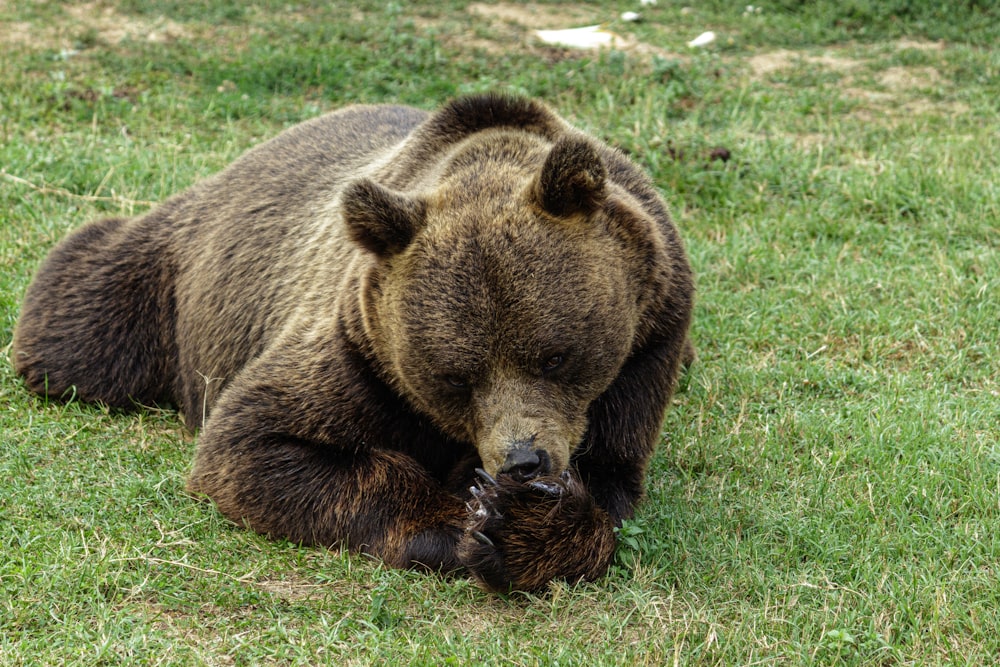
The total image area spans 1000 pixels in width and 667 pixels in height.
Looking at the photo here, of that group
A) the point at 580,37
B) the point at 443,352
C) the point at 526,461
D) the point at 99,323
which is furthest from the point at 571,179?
the point at 580,37

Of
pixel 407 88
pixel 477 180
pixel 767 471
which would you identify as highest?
pixel 477 180

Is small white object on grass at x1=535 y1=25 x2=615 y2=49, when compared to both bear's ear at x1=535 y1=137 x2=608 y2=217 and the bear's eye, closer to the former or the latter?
bear's ear at x1=535 y1=137 x2=608 y2=217

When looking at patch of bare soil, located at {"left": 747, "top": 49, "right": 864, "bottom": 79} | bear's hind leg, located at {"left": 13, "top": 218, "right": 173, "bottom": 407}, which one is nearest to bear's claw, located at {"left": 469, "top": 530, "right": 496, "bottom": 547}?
bear's hind leg, located at {"left": 13, "top": 218, "right": 173, "bottom": 407}

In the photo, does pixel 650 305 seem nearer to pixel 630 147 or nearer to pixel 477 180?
pixel 477 180

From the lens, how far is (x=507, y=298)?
432cm

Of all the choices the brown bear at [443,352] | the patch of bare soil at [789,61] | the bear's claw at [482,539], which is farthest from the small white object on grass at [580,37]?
the bear's claw at [482,539]

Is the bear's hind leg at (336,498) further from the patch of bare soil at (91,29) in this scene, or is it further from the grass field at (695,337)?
the patch of bare soil at (91,29)

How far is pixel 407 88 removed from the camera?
9.98m

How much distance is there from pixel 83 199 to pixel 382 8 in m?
4.17

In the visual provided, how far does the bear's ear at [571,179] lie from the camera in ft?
14.5

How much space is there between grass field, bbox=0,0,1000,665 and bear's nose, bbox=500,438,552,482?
1.74 ft

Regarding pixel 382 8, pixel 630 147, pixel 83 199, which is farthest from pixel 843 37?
pixel 83 199

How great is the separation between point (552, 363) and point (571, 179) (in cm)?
67

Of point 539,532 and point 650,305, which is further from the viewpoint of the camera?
point 650,305
